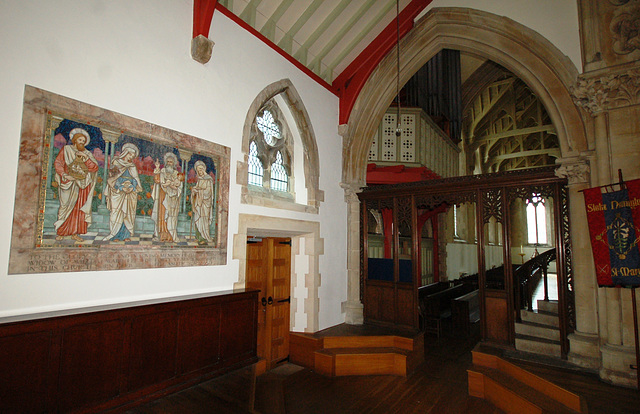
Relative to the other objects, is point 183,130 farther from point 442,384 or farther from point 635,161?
point 635,161

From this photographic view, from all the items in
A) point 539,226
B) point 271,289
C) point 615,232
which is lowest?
point 271,289

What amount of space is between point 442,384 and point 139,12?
525cm

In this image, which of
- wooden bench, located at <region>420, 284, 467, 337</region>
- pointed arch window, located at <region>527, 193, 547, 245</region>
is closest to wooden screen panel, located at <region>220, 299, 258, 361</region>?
wooden bench, located at <region>420, 284, 467, 337</region>

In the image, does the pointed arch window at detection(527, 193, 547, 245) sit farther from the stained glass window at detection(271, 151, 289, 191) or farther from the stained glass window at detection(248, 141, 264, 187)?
the stained glass window at detection(248, 141, 264, 187)

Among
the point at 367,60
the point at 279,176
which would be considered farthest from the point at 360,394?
the point at 367,60

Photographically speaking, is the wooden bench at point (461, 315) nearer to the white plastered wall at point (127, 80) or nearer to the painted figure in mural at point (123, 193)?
the white plastered wall at point (127, 80)

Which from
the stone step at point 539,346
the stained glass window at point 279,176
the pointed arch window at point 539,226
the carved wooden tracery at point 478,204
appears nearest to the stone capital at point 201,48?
the stained glass window at point 279,176

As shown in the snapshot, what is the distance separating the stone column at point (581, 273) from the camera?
14.0 feet

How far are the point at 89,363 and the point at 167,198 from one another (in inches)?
60.7

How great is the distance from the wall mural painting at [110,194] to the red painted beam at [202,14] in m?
1.19

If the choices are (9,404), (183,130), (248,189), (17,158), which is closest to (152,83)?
(183,130)

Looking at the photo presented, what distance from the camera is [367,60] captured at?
6.20 metres

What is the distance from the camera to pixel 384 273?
20.2 ft

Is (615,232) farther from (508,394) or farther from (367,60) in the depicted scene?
(367,60)
